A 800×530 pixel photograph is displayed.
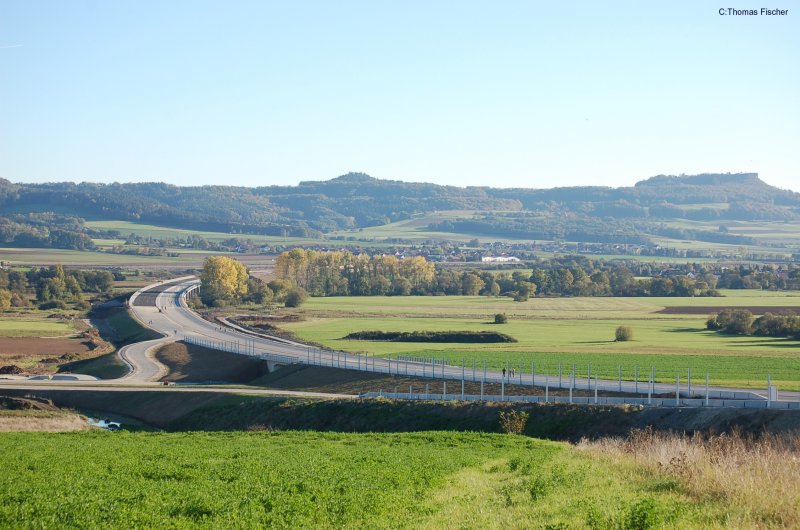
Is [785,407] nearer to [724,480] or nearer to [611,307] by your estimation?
[724,480]

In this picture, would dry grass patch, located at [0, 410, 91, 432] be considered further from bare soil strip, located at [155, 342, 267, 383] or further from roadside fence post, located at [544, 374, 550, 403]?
roadside fence post, located at [544, 374, 550, 403]

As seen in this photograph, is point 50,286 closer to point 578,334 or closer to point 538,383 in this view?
point 578,334

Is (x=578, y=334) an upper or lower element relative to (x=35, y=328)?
upper

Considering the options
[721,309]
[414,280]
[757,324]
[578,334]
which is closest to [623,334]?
[578,334]

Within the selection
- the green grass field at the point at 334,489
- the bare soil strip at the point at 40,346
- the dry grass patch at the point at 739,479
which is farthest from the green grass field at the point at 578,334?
the green grass field at the point at 334,489

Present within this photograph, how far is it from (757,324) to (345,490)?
278ft

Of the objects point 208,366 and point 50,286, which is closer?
point 208,366

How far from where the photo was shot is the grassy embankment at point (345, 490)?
19.9 metres

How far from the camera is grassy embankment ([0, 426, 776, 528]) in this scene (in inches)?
782

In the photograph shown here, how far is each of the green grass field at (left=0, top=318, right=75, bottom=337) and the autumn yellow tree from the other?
29.5 meters

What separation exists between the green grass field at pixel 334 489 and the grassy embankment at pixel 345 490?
0.04m

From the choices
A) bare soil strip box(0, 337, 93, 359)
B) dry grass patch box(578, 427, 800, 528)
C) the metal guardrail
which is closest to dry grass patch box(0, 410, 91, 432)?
the metal guardrail

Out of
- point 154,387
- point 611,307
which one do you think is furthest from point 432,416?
point 611,307

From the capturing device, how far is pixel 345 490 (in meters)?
23.4
